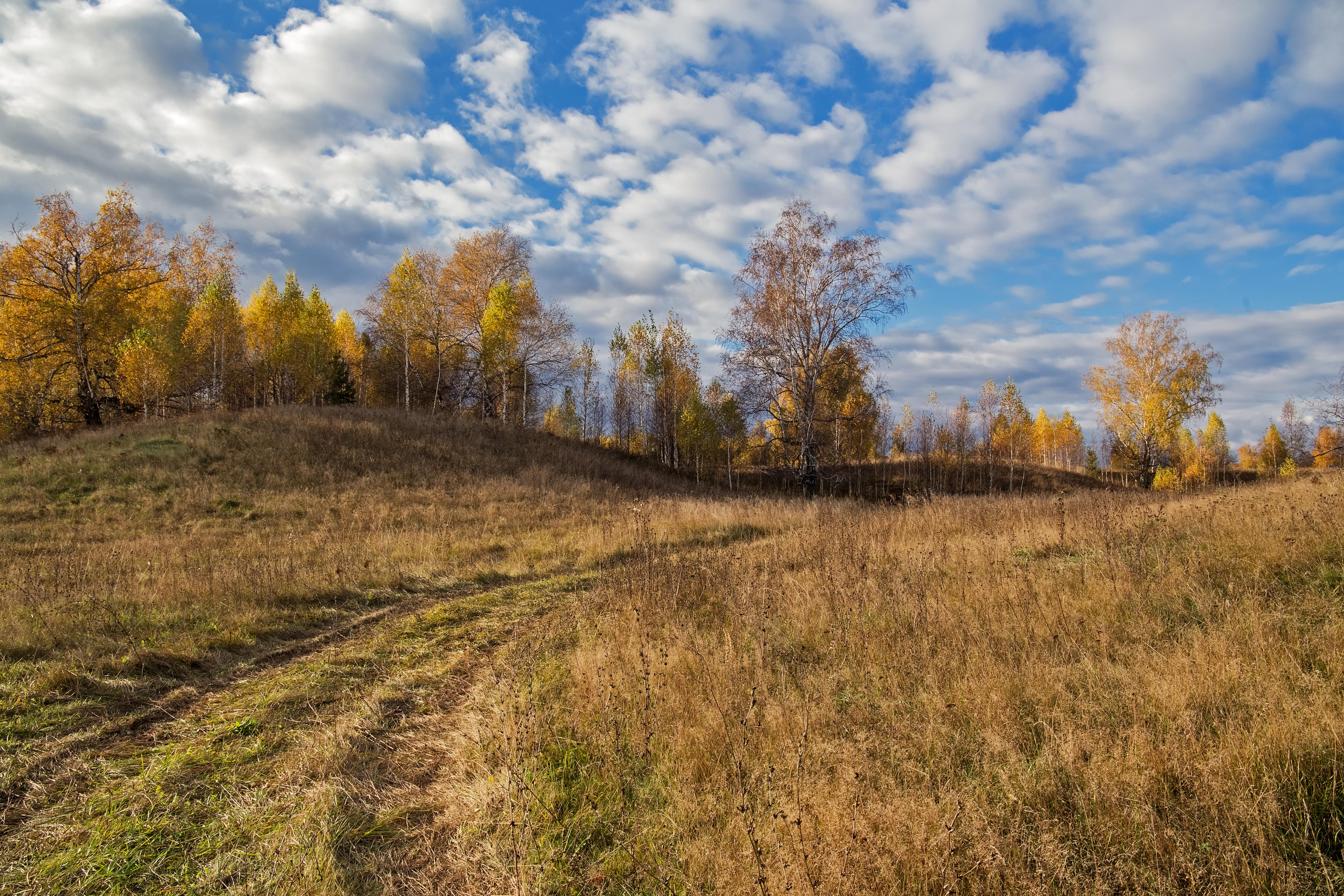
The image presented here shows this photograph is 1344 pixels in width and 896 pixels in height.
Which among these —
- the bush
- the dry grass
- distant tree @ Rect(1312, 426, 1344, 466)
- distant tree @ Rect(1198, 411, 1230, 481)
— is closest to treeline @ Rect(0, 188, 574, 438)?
the dry grass

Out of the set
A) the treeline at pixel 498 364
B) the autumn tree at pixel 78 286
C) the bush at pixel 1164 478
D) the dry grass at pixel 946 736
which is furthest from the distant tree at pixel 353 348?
the bush at pixel 1164 478

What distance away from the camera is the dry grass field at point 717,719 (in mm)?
2650

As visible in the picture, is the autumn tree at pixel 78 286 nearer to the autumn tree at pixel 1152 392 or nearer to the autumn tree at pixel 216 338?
the autumn tree at pixel 216 338

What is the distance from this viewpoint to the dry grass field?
2650 millimetres

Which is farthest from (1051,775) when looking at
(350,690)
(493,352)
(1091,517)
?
(493,352)

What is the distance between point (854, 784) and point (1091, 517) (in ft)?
25.9

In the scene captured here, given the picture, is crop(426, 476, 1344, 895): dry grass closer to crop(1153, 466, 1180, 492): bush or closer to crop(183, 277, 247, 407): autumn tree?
crop(1153, 466, 1180, 492): bush

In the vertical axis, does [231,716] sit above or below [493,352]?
below

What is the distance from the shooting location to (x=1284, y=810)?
104 inches

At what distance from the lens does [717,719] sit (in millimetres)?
3861

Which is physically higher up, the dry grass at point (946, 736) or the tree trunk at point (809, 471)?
the tree trunk at point (809, 471)

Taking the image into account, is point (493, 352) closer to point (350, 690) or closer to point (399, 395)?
point (399, 395)

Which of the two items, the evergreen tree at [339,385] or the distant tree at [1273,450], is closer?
the evergreen tree at [339,385]

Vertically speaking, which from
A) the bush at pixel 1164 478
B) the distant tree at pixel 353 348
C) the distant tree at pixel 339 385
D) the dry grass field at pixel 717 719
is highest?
the distant tree at pixel 353 348
